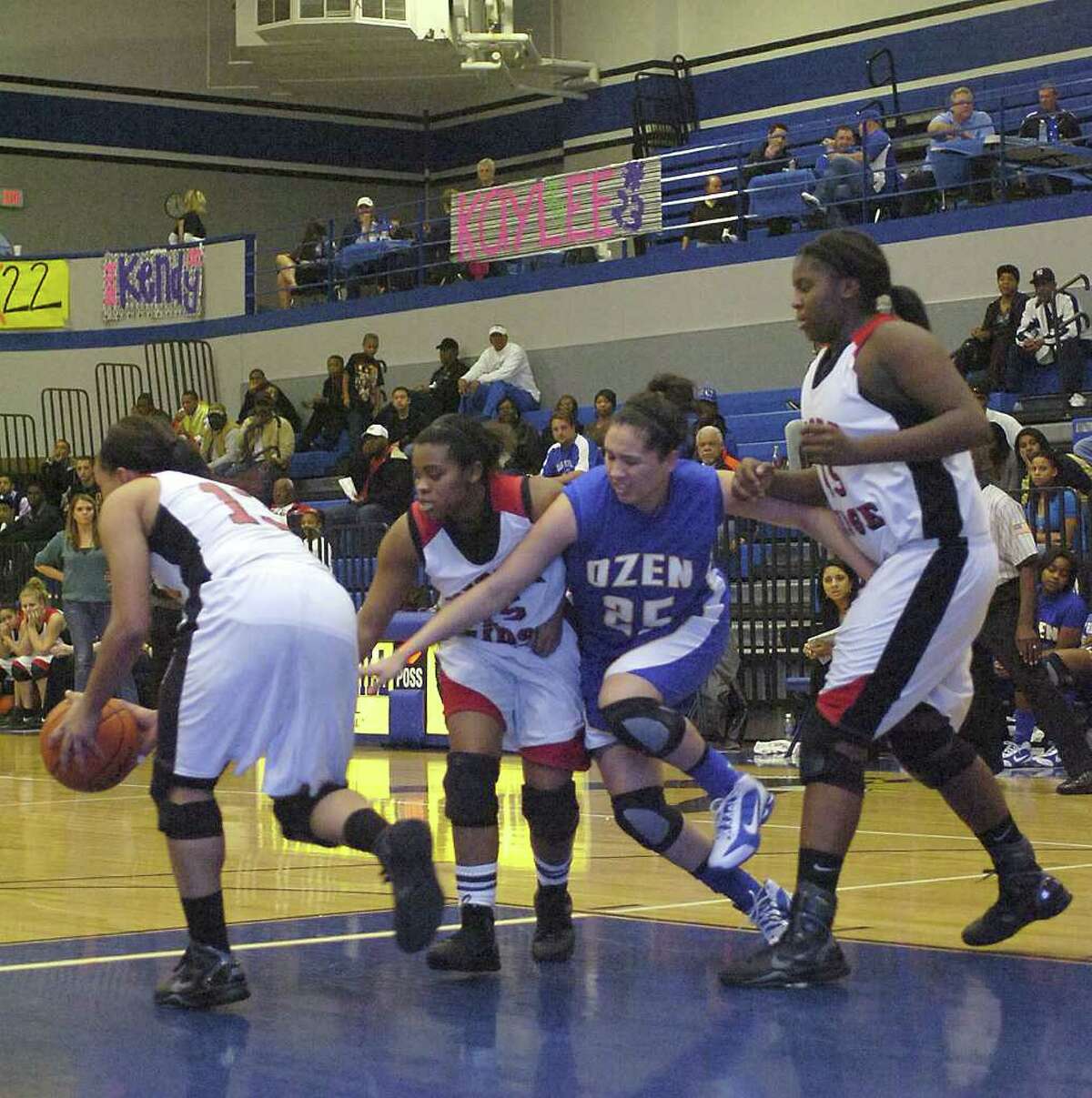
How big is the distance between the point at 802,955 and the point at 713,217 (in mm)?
15439

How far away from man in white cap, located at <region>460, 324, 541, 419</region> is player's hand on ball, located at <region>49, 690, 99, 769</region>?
1474 centimetres

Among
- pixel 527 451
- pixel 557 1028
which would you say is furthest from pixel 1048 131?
pixel 557 1028

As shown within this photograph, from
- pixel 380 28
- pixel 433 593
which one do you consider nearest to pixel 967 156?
pixel 433 593

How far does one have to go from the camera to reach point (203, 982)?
4.29 meters

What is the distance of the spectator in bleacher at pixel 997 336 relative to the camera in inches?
585

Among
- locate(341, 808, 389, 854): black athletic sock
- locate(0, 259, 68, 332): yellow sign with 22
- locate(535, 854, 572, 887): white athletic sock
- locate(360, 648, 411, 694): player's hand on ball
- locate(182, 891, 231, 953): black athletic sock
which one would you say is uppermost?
locate(0, 259, 68, 332): yellow sign with 22

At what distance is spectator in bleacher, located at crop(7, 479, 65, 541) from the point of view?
733 inches

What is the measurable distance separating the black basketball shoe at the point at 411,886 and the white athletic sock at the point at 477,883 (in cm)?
54

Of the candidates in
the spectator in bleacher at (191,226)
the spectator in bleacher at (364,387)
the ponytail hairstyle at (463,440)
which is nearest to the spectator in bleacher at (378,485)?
the spectator in bleacher at (364,387)

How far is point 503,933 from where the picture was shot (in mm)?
5340

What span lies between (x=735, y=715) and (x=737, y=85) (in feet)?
46.1

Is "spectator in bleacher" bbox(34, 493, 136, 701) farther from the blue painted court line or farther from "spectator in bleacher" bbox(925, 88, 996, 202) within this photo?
the blue painted court line

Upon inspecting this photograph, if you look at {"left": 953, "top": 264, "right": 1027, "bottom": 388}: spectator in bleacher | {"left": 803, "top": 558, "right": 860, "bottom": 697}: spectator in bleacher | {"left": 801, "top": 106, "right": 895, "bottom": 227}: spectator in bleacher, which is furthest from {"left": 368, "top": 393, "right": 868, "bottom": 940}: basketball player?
{"left": 801, "top": 106, "right": 895, "bottom": 227}: spectator in bleacher

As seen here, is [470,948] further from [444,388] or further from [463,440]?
[444,388]
